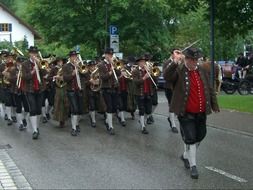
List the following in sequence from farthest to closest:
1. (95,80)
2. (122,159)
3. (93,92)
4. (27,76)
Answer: (93,92), (95,80), (27,76), (122,159)

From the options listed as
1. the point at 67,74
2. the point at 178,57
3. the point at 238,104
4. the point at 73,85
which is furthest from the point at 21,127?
the point at 238,104

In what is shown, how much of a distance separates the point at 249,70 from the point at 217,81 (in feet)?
22.3

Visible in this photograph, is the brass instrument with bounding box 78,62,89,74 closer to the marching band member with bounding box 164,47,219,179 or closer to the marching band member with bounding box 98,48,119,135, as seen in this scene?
the marching band member with bounding box 98,48,119,135

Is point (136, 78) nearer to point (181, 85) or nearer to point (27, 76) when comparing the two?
point (27, 76)

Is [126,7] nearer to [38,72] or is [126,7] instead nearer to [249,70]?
[249,70]

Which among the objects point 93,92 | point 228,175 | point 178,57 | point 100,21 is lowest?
point 228,175

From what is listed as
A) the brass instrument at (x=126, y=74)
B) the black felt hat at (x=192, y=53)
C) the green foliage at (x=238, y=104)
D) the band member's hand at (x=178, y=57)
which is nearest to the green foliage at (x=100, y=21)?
the green foliage at (x=238, y=104)

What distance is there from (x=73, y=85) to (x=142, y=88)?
5.17ft

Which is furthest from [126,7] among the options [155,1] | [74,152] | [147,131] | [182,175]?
[182,175]

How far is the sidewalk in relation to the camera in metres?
14.0

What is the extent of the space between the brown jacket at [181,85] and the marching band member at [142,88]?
4735mm

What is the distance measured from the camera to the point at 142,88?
45.2 feet

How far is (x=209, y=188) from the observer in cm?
801

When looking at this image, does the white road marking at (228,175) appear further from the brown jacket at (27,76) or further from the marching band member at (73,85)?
the brown jacket at (27,76)
